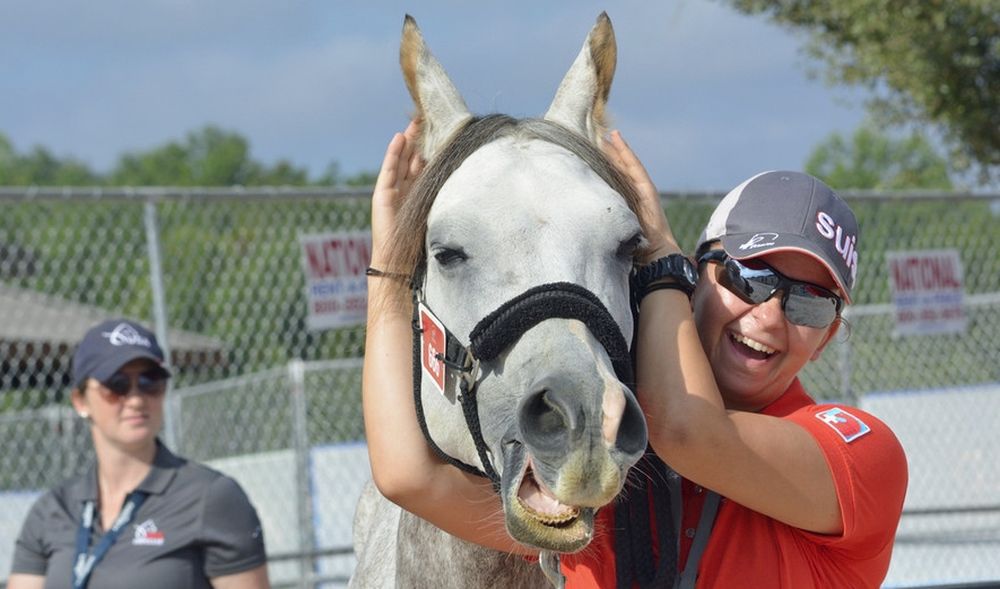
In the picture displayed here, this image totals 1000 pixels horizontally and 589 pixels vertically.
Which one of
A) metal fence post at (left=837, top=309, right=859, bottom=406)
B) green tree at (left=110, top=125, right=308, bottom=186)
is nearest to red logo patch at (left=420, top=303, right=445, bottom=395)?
metal fence post at (left=837, top=309, right=859, bottom=406)

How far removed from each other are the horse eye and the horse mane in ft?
0.37

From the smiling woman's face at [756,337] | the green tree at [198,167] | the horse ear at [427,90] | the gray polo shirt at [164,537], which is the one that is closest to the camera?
the smiling woman's face at [756,337]

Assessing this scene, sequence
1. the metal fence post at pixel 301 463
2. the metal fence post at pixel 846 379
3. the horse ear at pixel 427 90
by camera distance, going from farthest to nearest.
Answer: the metal fence post at pixel 846 379, the metal fence post at pixel 301 463, the horse ear at pixel 427 90

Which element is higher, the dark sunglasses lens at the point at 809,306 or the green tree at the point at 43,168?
the green tree at the point at 43,168

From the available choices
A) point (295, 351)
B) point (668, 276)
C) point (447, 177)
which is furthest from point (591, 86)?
point (295, 351)

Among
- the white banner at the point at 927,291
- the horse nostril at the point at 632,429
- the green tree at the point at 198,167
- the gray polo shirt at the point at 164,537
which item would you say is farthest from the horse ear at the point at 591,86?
the green tree at the point at 198,167

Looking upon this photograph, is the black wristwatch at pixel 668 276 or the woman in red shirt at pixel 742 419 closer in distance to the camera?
the woman in red shirt at pixel 742 419

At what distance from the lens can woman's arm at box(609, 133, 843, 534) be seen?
200 cm

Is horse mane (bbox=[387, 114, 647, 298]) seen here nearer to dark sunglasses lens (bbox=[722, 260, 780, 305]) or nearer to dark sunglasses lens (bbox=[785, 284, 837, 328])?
dark sunglasses lens (bbox=[722, 260, 780, 305])

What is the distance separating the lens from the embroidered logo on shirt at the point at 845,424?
2.17m

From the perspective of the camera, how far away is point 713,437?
1.99 m

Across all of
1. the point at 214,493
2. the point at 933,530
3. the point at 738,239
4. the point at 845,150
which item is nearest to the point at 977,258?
the point at 933,530

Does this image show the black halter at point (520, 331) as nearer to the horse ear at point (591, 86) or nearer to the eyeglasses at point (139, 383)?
the horse ear at point (591, 86)

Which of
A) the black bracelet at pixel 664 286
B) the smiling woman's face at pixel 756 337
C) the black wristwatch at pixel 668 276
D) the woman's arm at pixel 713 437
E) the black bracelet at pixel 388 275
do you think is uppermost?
the black bracelet at pixel 388 275
